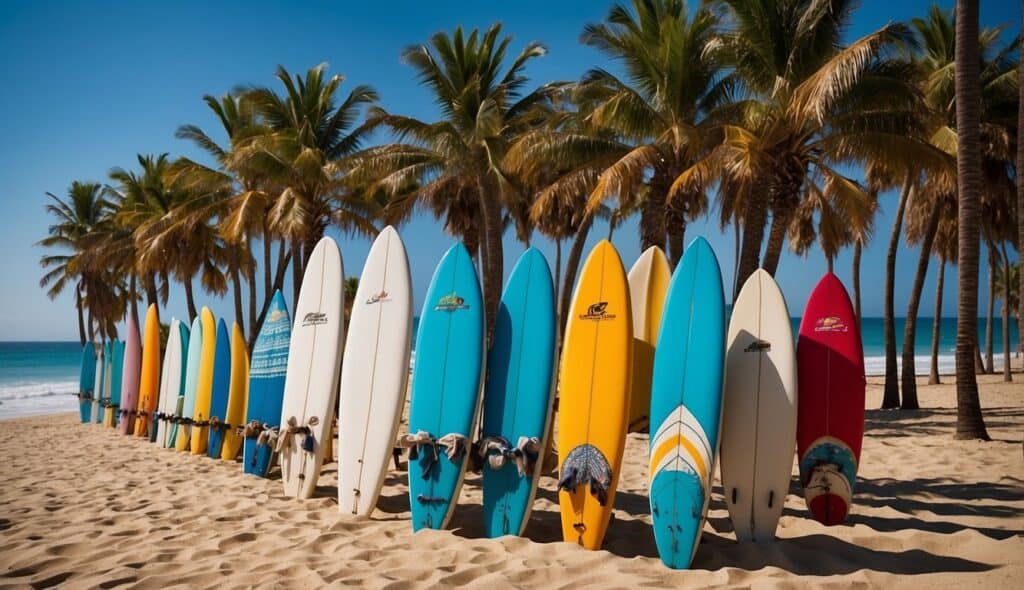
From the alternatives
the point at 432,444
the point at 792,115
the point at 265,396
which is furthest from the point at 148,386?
the point at 792,115

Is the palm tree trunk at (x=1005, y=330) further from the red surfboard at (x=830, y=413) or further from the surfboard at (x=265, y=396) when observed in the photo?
the surfboard at (x=265, y=396)

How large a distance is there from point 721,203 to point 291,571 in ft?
33.0

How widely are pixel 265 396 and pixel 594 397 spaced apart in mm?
3379

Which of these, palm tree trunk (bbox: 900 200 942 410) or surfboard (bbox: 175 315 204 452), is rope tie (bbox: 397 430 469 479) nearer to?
surfboard (bbox: 175 315 204 452)

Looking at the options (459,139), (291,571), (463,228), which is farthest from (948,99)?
(291,571)

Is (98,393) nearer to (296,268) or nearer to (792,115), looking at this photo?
(296,268)

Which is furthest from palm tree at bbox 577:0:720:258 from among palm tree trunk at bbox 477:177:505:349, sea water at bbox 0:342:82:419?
sea water at bbox 0:342:82:419

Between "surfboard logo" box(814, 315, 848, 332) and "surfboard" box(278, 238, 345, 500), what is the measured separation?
359 centimetres

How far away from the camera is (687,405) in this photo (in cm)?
338

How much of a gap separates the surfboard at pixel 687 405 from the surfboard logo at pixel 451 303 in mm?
1416

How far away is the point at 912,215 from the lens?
1451 cm

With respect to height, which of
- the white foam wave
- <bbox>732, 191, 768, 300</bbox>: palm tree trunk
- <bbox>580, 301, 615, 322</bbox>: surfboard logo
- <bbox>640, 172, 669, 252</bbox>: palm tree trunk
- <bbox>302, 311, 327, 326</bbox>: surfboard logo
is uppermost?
<bbox>640, 172, 669, 252</bbox>: palm tree trunk

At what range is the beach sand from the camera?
286 centimetres

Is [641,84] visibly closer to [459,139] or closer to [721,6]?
[721,6]
